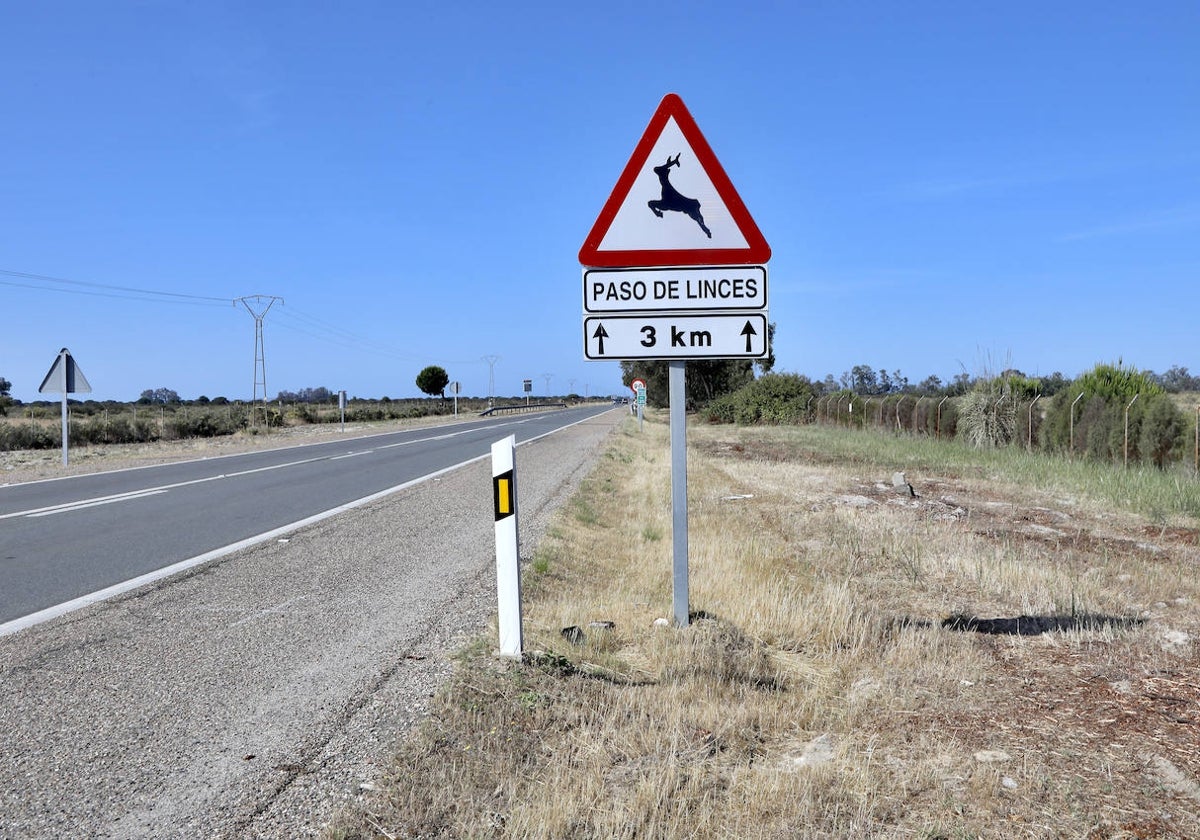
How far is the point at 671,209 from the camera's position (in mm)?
4492

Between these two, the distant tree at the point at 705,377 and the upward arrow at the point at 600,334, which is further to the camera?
the distant tree at the point at 705,377

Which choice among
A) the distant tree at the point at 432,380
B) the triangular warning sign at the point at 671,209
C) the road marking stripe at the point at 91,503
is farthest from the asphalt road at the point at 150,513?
the distant tree at the point at 432,380

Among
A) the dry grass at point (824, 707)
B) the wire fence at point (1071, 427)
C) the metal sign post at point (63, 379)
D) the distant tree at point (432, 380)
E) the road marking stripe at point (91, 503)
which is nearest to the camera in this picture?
the dry grass at point (824, 707)

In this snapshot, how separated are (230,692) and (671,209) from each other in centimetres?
319

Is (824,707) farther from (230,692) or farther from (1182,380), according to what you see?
(1182,380)

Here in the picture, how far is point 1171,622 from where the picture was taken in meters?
5.34

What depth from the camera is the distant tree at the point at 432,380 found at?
136m

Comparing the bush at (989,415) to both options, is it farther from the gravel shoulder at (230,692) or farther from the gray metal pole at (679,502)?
the gray metal pole at (679,502)

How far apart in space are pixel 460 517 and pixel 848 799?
24.3 ft

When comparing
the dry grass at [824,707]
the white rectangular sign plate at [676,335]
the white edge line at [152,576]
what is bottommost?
the dry grass at [824,707]

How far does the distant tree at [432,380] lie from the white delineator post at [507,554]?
133712 mm

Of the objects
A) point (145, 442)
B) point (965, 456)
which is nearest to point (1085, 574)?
point (965, 456)

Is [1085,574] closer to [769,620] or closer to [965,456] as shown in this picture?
[769,620]

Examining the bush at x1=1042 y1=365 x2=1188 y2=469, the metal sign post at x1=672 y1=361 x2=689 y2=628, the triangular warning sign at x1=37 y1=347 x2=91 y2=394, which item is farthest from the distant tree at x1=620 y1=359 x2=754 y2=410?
the metal sign post at x1=672 y1=361 x2=689 y2=628
